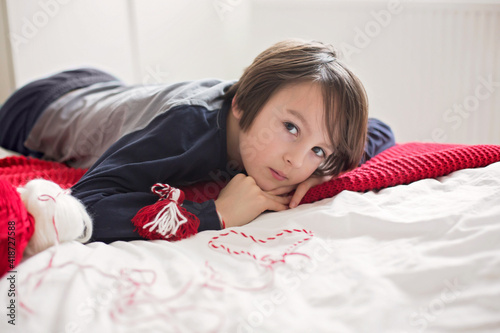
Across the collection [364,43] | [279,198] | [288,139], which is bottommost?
[279,198]

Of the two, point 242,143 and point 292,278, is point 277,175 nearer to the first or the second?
point 242,143

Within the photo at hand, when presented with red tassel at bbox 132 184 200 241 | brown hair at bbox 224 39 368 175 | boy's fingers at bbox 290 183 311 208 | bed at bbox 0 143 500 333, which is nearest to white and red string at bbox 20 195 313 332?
bed at bbox 0 143 500 333

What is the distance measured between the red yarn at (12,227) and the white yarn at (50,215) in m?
0.01

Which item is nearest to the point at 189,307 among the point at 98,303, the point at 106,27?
the point at 98,303

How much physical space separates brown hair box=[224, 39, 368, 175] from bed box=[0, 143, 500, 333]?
0.69ft

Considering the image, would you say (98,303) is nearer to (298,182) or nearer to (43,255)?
(43,255)

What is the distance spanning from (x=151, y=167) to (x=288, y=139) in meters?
0.27

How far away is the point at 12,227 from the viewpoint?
51 cm

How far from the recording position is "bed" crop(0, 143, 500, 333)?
17.0 inches

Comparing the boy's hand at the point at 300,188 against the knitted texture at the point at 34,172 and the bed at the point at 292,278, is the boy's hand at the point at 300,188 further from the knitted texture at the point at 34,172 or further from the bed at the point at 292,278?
the knitted texture at the point at 34,172

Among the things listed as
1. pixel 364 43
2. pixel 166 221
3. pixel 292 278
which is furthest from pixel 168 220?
pixel 364 43

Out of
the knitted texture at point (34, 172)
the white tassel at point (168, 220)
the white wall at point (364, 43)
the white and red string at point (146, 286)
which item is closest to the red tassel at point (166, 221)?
the white tassel at point (168, 220)

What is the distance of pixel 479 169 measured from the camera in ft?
2.76

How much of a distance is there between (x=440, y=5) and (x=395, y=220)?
1.57 metres
